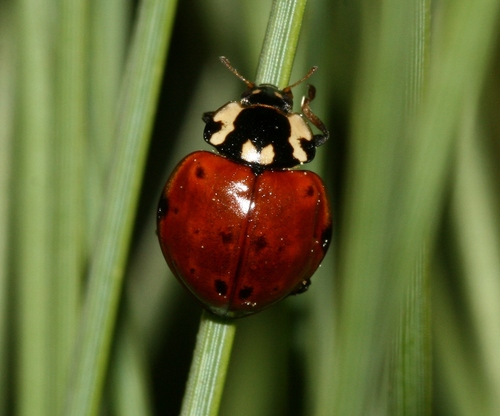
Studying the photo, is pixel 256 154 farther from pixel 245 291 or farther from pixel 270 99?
pixel 245 291

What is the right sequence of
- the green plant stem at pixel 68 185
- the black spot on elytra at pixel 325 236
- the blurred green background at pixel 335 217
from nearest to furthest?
1. the blurred green background at pixel 335 217
2. the green plant stem at pixel 68 185
3. the black spot on elytra at pixel 325 236

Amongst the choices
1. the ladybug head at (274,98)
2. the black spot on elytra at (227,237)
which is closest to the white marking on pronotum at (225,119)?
the ladybug head at (274,98)

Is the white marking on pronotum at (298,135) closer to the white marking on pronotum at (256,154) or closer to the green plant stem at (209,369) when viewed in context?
the white marking on pronotum at (256,154)

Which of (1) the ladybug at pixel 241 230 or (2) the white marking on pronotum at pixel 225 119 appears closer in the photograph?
(1) the ladybug at pixel 241 230

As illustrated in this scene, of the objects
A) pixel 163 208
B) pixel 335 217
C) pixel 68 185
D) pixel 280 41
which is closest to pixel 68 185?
pixel 68 185

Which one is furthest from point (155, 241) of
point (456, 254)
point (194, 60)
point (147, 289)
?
point (456, 254)

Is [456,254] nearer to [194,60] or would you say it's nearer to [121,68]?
[121,68]
